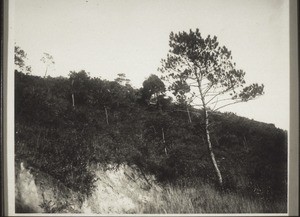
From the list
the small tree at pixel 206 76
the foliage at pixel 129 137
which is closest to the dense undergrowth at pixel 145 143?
A: the foliage at pixel 129 137

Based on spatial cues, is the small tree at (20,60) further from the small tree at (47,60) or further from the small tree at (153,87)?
the small tree at (153,87)

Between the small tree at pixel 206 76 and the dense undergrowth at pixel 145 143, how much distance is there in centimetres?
16

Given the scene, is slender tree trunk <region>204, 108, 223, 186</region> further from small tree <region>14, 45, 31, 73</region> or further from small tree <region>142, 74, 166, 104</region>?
small tree <region>14, 45, 31, 73</region>

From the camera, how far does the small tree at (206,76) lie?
3258 millimetres

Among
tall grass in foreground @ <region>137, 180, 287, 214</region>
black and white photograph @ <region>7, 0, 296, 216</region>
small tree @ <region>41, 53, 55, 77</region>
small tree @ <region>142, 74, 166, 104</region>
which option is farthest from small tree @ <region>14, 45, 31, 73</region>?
tall grass in foreground @ <region>137, 180, 287, 214</region>

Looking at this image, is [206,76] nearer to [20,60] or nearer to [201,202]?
[201,202]

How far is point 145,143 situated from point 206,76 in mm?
1271

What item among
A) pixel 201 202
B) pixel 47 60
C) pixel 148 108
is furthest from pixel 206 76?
pixel 47 60

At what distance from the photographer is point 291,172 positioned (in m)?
3.09

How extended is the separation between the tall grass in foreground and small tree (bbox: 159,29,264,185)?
0.81 ft

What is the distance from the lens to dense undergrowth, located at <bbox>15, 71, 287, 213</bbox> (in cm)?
318

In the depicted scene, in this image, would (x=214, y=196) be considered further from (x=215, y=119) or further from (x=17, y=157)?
(x=17, y=157)

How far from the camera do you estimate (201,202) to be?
3.20m

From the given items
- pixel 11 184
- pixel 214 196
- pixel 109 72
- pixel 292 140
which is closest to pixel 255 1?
pixel 292 140
